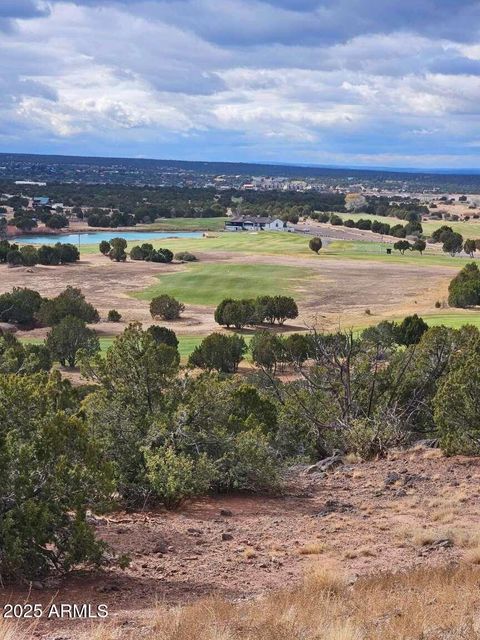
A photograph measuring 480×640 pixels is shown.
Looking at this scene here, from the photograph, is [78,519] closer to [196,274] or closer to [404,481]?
[404,481]

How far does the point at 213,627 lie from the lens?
6383 millimetres

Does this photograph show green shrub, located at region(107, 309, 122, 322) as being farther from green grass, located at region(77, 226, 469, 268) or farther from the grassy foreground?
the grassy foreground

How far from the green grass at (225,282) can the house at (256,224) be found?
5258 centimetres

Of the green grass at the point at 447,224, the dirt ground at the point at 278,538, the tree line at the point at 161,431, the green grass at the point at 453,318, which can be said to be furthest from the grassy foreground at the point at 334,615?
the green grass at the point at 447,224

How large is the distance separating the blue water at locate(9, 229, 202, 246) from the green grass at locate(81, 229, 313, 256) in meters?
9.03

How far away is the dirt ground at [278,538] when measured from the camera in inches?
328

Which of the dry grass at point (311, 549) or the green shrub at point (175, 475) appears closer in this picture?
the dry grass at point (311, 549)

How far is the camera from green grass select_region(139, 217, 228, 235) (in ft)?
464

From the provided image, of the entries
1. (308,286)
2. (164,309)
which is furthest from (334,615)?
(308,286)

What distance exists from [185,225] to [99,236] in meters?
22.3

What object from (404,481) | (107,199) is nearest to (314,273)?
(404,481)

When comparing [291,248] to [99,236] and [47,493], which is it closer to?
[99,236]

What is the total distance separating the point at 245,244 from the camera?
110 m

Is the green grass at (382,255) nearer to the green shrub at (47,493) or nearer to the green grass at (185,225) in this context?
the green grass at (185,225)
